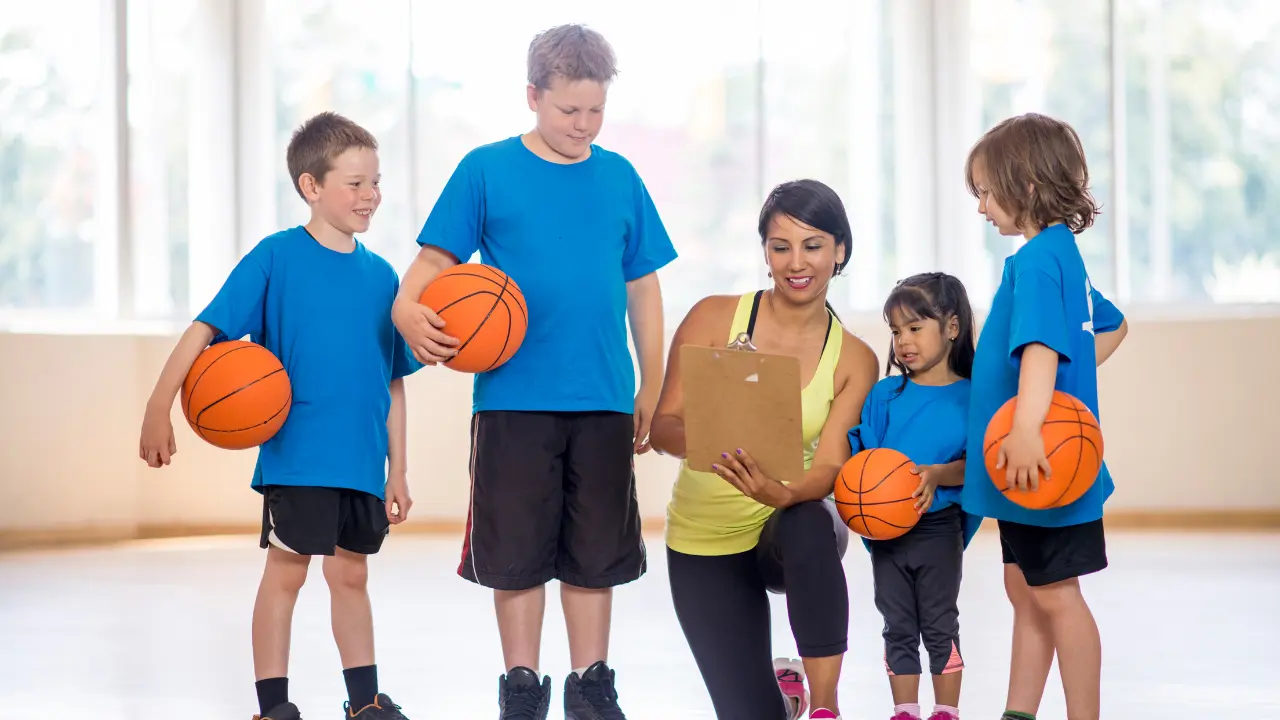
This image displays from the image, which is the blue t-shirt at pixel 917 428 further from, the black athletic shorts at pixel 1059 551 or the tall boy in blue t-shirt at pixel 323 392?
the tall boy in blue t-shirt at pixel 323 392

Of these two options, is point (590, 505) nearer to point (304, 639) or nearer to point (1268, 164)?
point (304, 639)

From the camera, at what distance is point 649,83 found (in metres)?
6.96

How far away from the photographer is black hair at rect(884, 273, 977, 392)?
248 cm

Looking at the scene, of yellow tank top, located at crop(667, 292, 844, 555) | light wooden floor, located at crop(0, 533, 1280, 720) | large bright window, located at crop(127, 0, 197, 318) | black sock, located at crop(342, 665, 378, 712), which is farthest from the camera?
large bright window, located at crop(127, 0, 197, 318)

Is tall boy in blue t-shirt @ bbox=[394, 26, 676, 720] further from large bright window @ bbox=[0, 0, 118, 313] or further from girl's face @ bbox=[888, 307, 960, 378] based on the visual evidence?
large bright window @ bbox=[0, 0, 118, 313]

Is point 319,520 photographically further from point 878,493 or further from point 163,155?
point 163,155

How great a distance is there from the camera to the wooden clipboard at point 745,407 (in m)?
2.08

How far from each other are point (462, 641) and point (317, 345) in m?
1.47

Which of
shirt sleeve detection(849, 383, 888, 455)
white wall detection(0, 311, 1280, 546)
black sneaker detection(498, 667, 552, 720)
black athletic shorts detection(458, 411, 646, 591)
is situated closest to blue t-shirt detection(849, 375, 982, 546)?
shirt sleeve detection(849, 383, 888, 455)

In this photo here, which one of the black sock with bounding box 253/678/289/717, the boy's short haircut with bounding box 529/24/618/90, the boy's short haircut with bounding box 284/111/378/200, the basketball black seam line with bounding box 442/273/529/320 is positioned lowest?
the black sock with bounding box 253/678/289/717

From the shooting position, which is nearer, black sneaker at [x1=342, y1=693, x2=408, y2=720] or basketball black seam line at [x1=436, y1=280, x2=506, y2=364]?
basketball black seam line at [x1=436, y1=280, x2=506, y2=364]

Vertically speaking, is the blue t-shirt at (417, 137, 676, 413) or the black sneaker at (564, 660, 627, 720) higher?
the blue t-shirt at (417, 137, 676, 413)

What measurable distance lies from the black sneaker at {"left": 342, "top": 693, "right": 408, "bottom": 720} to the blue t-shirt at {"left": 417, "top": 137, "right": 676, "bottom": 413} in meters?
0.64

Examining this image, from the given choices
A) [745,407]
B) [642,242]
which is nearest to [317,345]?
[642,242]
